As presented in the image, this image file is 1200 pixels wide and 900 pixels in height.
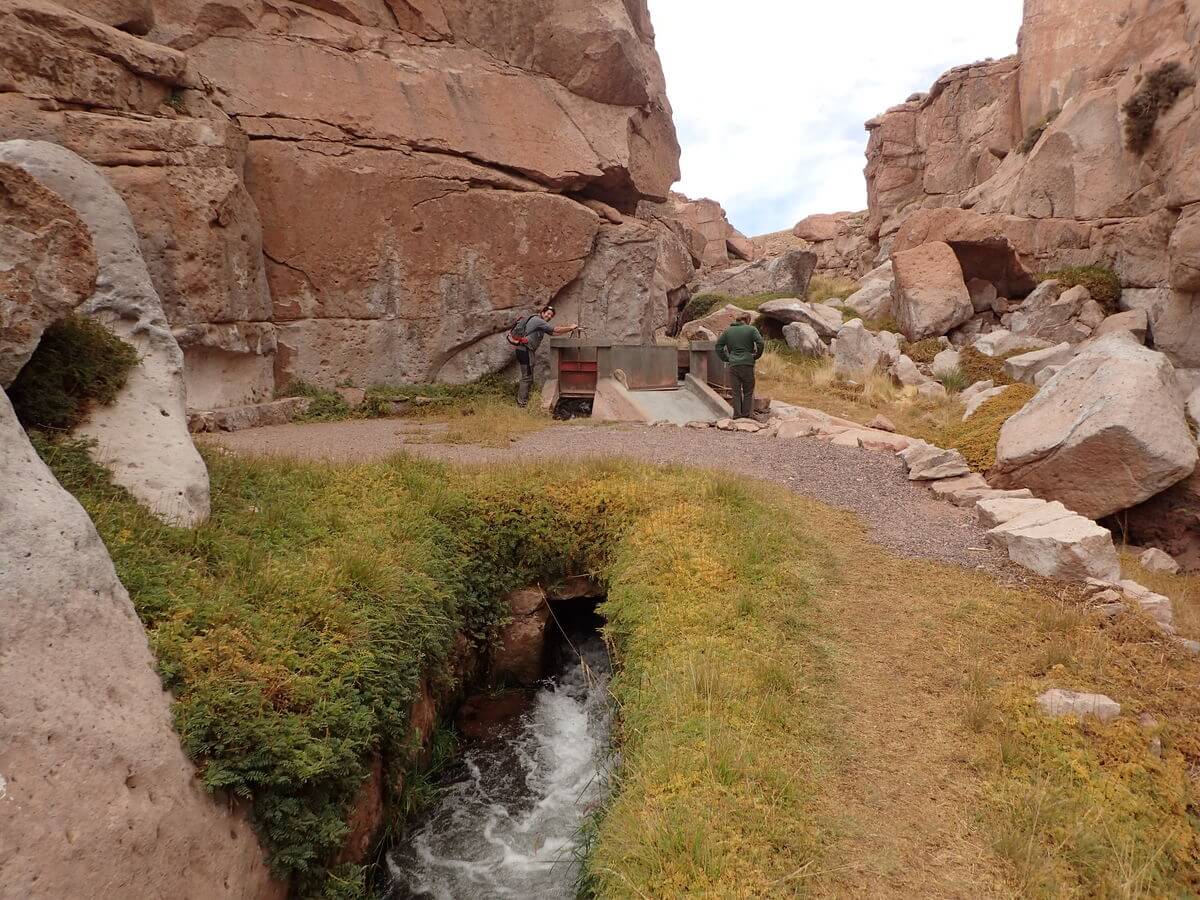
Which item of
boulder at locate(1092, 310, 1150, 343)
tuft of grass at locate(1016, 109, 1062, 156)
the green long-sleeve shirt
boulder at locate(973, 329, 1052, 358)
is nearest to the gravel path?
the green long-sleeve shirt

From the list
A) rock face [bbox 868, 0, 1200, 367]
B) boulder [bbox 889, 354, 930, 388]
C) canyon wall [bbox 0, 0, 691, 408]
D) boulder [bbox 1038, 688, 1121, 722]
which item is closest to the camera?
boulder [bbox 1038, 688, 1121, 722]

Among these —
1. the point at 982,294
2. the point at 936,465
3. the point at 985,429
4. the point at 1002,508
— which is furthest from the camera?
the point at 982,294

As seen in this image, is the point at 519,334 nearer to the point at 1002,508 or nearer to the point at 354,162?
the point at 354,162

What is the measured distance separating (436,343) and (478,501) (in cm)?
821

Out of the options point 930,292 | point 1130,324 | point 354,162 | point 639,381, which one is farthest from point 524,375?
point 1130,324

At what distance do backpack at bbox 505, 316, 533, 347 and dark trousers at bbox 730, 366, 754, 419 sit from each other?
4.13 m

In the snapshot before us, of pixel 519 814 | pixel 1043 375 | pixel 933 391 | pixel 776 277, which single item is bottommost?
pixel 519 814

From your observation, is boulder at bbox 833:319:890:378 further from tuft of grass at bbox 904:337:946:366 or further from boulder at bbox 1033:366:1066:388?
boulder at bbox 1033:366:1066:388

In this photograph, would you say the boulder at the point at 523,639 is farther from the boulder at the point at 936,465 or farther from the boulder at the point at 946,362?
the boulder at the point at 946,362

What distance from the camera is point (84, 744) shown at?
114 inches

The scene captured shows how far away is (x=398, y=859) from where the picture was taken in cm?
446

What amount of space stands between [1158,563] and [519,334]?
1055 cm

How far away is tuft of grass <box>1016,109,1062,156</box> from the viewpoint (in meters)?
21.8

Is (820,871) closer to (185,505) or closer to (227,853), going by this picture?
(227,853)
